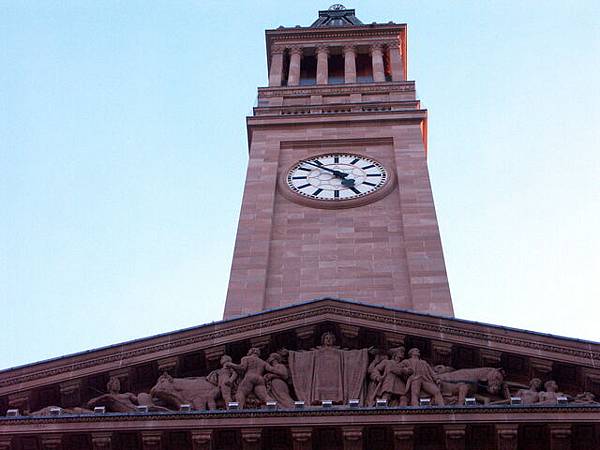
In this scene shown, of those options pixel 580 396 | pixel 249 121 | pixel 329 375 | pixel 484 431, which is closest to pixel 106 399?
pixel 329 375

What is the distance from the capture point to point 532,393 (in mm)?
23875

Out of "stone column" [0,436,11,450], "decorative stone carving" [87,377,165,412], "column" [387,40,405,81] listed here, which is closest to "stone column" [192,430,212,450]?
"decorative stone carving" [87,377,165,412]

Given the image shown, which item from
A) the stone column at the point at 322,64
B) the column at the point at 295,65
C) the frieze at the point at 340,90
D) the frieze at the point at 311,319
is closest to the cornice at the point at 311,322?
the frieze at the point at 311,319

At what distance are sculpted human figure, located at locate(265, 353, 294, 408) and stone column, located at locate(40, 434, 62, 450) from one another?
4593mm

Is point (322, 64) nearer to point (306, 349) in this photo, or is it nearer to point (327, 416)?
point (306, 349)

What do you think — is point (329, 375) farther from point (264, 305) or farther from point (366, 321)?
point (264, 305)

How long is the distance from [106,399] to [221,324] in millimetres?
3222

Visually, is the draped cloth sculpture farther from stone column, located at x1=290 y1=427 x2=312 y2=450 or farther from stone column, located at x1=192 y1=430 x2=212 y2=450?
stone column, located at x1=192 y1=430 x2=212 y2=450

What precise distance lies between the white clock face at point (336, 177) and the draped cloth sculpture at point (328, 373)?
46.8 ft

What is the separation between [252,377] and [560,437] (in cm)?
670

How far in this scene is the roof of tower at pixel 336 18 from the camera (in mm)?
58175

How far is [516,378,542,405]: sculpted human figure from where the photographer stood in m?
23.6

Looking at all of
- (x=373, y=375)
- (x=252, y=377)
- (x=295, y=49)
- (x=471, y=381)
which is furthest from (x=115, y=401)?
(x=295, y=49)

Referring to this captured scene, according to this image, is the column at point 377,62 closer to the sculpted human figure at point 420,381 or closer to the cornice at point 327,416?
the sculpted human figure at point 420,381
